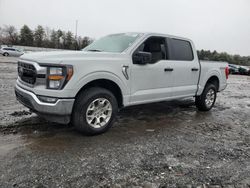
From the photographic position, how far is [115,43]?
4734 mm

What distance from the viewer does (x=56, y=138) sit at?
3771mm

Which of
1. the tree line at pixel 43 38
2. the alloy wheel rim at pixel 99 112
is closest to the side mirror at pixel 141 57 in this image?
the alloy wheel rim at pixel 99 112

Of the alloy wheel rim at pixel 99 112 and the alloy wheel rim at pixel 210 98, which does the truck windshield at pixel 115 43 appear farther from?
the alloy wheel rim at pixel 210 98

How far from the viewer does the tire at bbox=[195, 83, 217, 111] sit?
248 inches

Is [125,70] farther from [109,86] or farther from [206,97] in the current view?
[206,97]

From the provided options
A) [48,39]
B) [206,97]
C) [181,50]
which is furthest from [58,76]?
[48,39]

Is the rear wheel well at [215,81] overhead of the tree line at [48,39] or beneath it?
beneath

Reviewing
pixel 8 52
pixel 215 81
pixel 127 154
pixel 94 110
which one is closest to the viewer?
pixel 127 154

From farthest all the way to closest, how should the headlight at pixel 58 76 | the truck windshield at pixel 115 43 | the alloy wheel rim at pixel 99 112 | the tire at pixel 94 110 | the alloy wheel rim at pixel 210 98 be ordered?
the alloy wheel rim at pixel 210 98 < the truck windshield at pixel 115 43 < the alloy wheel rim at pixel 99 112 < the tire at pixel 94 110 < the headlight at pixel 58 76

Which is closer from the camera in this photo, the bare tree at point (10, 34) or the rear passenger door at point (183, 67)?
the rear passenger door at point (183, 67)

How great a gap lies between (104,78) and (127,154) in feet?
4.44

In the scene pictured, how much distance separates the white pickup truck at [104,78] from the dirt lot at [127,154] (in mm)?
513

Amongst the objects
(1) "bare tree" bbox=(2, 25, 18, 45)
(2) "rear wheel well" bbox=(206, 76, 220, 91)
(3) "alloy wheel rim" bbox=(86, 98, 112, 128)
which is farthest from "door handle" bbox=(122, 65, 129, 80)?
(1) "bare tree" bbox=(2, 25, 18, 45)

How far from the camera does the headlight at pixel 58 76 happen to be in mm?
3393
